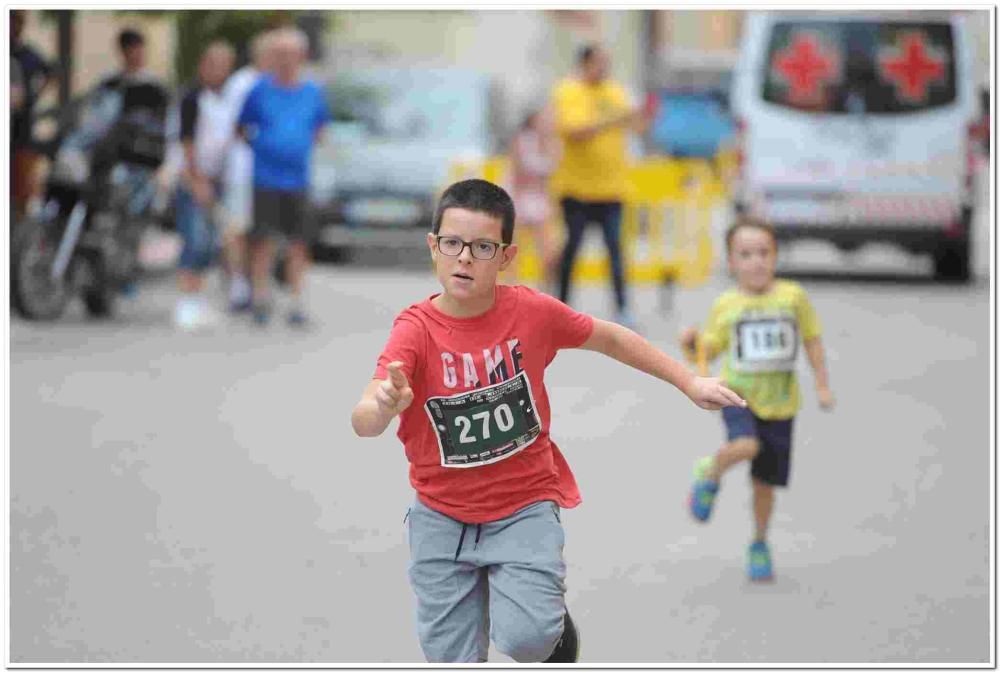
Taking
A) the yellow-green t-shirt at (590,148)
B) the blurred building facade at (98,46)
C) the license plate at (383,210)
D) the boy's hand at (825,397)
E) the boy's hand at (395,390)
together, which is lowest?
the boy's hand at (825,397)

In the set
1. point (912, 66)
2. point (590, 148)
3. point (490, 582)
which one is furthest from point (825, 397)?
point (912, 66)

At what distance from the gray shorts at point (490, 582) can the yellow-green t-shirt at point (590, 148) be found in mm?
8544

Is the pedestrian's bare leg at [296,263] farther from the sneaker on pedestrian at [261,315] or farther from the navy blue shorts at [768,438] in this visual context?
the navy blue shorts at [768,438]

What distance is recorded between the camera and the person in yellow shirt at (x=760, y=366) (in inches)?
237

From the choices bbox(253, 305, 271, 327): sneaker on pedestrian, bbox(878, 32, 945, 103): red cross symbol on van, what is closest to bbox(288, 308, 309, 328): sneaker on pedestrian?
bbox(253, 305, 271, 327): sneaker on pedestrian

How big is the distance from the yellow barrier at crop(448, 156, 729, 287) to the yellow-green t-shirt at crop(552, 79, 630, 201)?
3042 mm

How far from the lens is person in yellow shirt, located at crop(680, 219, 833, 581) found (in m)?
6.02

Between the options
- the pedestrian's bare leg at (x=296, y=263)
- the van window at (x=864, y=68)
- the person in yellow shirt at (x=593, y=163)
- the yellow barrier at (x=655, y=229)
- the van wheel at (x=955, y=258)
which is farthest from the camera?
the van window at (x=864, y=68)

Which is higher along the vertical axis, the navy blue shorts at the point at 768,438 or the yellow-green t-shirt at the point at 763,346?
the yellow-green t-shirt at the point at 763,346

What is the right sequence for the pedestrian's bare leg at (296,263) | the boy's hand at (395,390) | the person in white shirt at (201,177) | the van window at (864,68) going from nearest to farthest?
the boy's hand at (395,390)
the pedestrian's bare leg at (296,263)
the person in white shirt at (201,177)
the van window at (864,68)

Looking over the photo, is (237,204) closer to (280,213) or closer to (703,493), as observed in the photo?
(280,213)

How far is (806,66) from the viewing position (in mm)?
18234

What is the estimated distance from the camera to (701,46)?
64938 mm

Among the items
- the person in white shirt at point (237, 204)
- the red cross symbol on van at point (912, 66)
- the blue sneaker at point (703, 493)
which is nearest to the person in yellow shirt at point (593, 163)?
the person in white shirt at point (237, 204)
